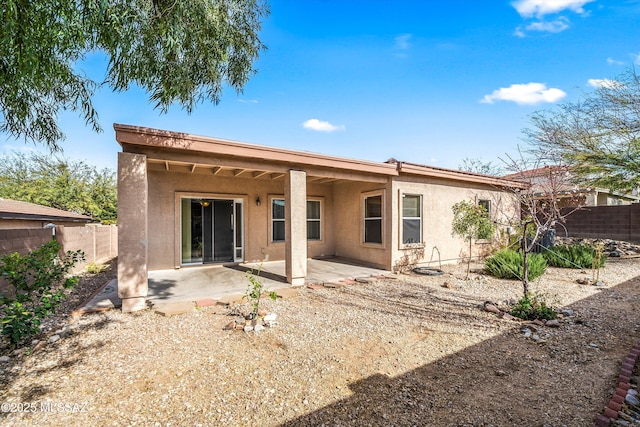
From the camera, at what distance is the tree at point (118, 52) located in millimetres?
3105

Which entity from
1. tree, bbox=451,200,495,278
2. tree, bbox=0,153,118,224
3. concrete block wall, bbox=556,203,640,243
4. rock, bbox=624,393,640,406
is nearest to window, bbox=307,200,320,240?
tree, bbox=451,200,495,278

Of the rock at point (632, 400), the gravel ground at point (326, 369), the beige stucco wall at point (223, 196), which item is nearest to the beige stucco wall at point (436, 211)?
the beige stucco wall at point (223, 196)

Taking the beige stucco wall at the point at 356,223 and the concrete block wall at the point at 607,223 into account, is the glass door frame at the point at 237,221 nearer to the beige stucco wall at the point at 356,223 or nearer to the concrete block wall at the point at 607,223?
the beige stucco wall at the point at 356,223

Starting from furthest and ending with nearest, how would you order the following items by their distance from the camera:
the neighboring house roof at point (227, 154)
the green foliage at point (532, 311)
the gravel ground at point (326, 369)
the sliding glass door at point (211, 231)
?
the sliding glass door at point (211, 231)
the neighboring house roof at point (227, 154)
the green foliage at point (532, 311)
the gravel ground at point (326, 369)

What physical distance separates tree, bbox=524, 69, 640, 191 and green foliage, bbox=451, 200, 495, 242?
16.9 feet

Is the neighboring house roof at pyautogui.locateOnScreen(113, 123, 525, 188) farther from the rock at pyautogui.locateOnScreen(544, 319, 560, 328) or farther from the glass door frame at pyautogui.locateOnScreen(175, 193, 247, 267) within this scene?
the rock at pyautogui.locateOnScreen(544, 319, 560, 328)

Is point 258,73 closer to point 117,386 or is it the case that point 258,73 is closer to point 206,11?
point 206,11

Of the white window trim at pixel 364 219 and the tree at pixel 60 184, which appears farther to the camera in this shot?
the tree at pixel 60 184

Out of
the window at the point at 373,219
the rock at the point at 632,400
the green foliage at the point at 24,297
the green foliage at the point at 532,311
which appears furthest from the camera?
the window at the point at 373,219

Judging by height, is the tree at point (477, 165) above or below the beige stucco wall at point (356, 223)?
above

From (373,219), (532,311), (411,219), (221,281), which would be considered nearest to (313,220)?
(373,219)

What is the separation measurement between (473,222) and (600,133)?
326 inches

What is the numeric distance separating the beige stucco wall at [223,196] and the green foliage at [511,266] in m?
5.52

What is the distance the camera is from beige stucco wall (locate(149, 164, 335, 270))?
834cm
